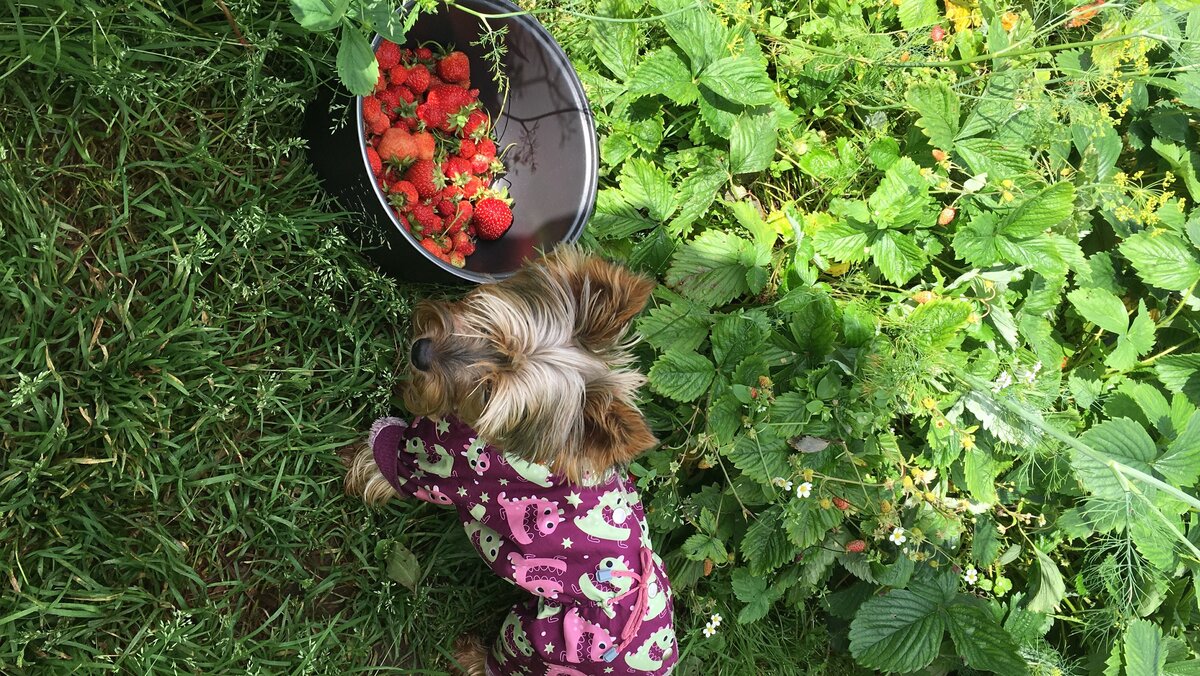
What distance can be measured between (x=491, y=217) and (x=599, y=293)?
0.67 m

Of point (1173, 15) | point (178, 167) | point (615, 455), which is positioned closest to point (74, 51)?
point (178, 167)

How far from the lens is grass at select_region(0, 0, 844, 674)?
222 cm

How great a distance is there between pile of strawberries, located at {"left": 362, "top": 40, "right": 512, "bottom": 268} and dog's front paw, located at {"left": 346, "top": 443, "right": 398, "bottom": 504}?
2.29ft

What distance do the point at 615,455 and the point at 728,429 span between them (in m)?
0.72

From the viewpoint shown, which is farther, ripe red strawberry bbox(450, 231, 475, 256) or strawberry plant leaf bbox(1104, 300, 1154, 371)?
strawberry plant leaf bbox(1104, 300, 1154, 371)

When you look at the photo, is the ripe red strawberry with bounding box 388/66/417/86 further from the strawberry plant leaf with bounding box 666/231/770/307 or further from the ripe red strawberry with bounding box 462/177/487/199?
the strawberry plant leaf with bounding box 666/231/770/307

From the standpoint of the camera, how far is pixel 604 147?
3012mm

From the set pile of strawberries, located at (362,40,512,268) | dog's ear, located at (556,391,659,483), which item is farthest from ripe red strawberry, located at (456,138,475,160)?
dog's ear, located at (556,391,659,483)

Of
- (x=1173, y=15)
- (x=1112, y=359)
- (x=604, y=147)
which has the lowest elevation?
(x=1112, y=359)

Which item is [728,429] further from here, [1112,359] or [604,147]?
[1112,359]

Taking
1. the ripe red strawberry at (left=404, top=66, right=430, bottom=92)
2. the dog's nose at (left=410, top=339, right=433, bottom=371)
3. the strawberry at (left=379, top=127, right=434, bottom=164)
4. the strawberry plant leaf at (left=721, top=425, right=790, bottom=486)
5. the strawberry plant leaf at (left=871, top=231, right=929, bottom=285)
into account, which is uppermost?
the ripe red strawberry at (left=404, top=66, right=430, bottom=92)

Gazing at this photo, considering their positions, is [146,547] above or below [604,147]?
below

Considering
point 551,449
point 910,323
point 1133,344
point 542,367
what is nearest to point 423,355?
point 542,367

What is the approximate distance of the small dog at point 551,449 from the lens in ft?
7.21
